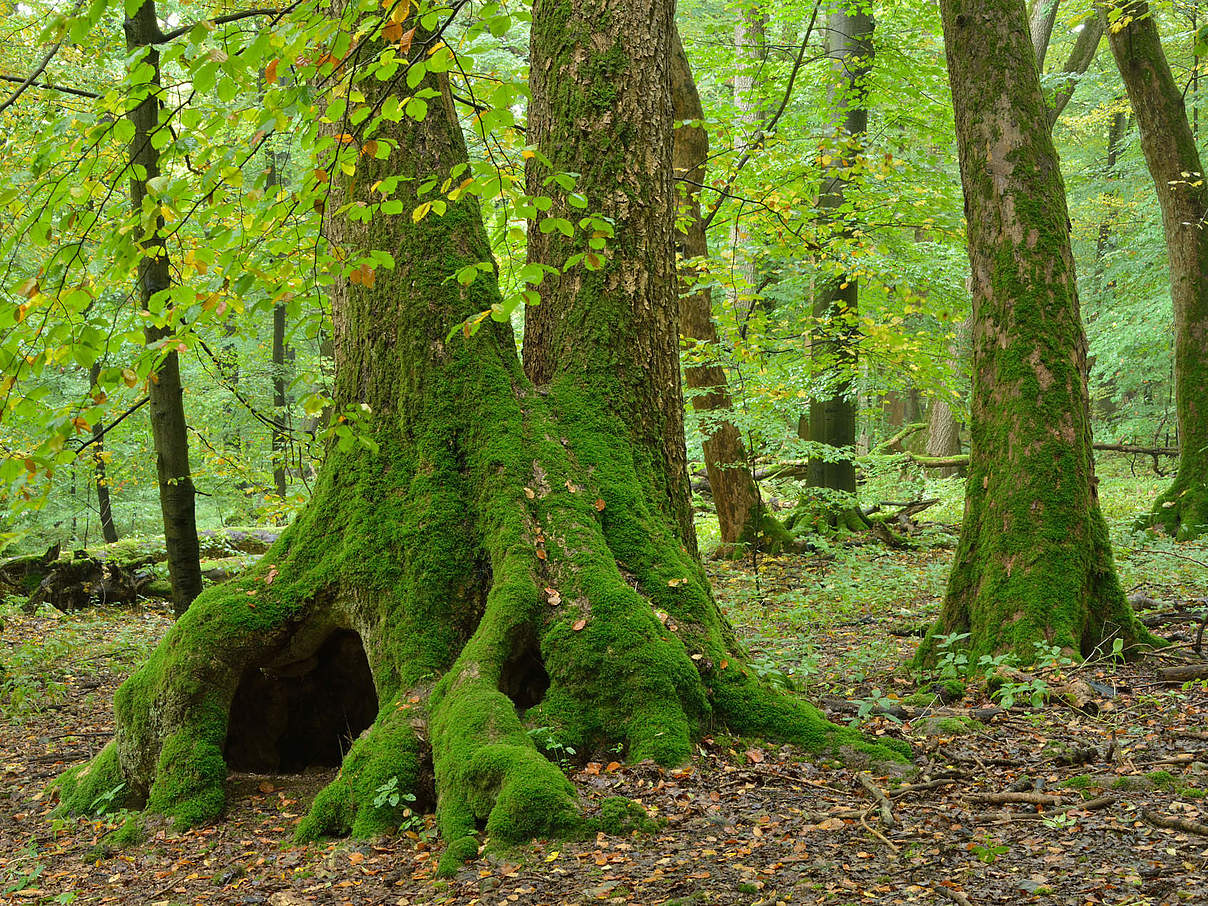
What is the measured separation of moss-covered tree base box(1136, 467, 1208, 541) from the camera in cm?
1043

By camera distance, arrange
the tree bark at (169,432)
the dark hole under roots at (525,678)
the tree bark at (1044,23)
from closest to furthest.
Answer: the dark hole under roots at (525,678), the tree bark at (169,432), the tree bark at (1044,23)

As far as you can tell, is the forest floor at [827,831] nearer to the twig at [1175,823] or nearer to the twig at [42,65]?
the twig at [1175,823]

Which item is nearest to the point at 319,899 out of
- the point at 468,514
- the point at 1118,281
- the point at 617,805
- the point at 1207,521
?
the point at 617,805

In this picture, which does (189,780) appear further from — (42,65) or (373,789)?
(42,65)

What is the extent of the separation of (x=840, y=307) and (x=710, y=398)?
2120mm

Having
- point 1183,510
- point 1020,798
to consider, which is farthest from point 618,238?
point 1183,510

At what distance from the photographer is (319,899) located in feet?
11.2

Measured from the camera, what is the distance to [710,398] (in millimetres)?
12125

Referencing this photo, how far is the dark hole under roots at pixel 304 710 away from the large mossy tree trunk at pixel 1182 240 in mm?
9920

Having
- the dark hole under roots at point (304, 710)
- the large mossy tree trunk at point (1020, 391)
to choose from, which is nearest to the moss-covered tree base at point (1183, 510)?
the large mossy tree trunk at point (1020, 391)

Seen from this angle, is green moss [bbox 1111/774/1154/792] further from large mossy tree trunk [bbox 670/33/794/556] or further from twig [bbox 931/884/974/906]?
large mossy tree trunk [bbox 670/33/794/556]

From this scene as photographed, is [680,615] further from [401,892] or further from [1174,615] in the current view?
[1174,615]

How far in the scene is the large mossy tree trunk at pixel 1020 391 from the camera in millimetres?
5457

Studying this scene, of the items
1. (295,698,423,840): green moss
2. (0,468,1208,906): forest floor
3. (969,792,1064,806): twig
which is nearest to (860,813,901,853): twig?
(0,468,1208,906): forest floor
